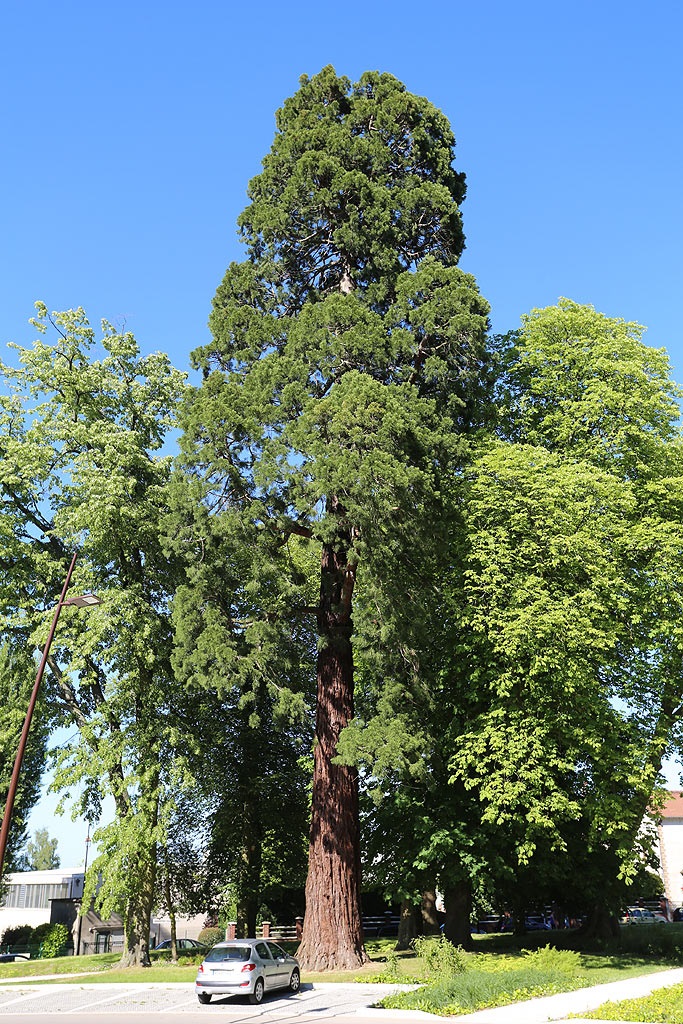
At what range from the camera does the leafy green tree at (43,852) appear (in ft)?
377

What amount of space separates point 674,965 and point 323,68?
91.5 ft

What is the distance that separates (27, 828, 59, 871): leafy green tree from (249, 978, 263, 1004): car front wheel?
10865 cm

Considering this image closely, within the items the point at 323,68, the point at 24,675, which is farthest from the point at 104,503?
the point at 323,68

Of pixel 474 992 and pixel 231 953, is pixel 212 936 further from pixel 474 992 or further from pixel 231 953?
pixel 474 992

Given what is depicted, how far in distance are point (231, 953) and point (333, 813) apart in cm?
507

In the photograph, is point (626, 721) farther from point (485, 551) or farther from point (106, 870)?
point (106, 870)

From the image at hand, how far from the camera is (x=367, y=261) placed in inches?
1004

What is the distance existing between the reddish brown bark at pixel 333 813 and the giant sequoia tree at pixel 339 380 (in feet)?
0.15

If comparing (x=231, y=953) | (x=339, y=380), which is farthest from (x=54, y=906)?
(x=339, y=380)

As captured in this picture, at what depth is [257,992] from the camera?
16969 mm

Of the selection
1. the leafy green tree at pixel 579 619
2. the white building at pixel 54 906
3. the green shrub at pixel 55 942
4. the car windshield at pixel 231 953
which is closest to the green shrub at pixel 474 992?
the car windshield at pixel 231 953

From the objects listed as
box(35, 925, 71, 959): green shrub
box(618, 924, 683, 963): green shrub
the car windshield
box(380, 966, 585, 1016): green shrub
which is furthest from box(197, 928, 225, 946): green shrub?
box(380, 966, 585, 1016): green shrub

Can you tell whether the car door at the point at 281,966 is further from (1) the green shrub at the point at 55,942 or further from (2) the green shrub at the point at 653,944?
(1) the green shrub at the point at 55,942

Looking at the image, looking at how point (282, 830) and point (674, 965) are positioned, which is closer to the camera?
point (674, 965)
